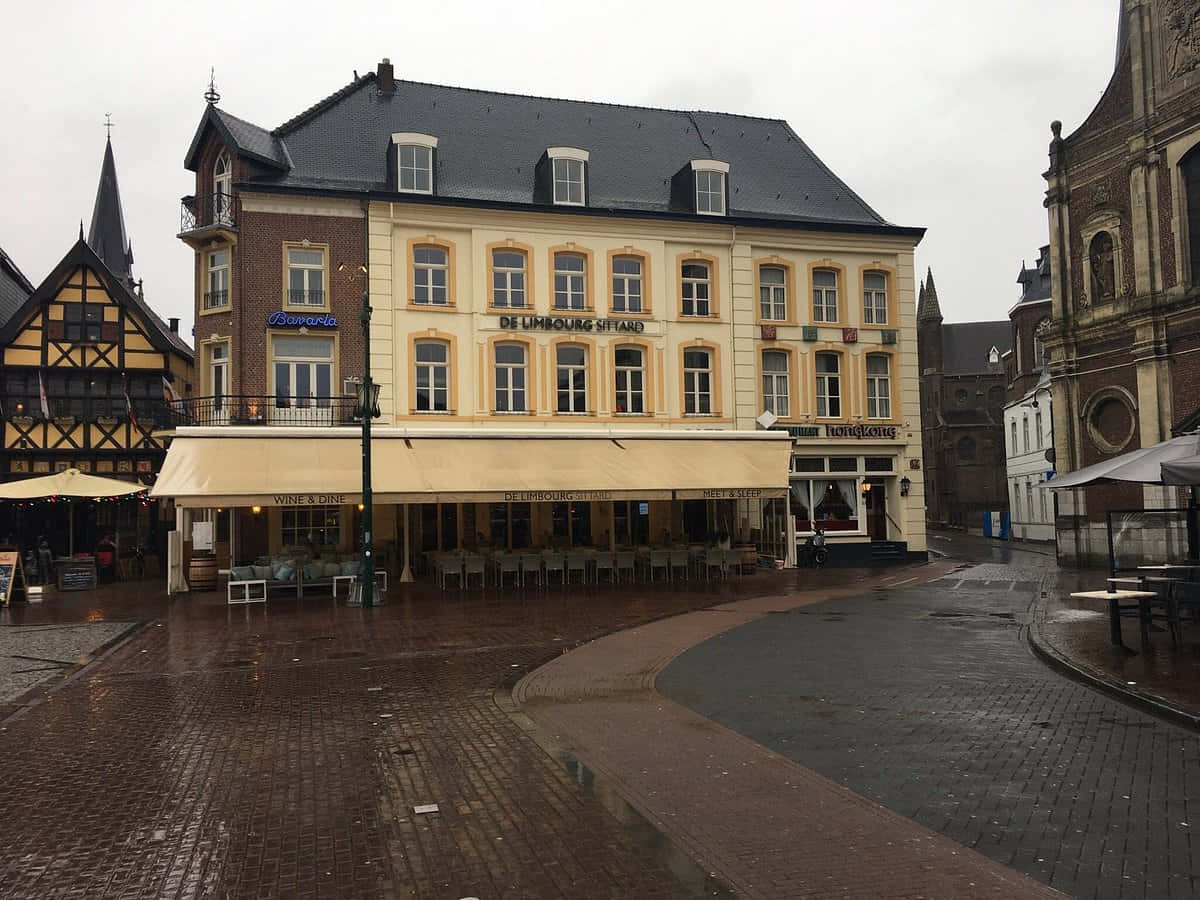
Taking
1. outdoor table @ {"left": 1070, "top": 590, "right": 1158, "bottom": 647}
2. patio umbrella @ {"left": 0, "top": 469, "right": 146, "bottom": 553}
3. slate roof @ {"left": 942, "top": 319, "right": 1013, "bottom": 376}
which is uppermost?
slate roof @ {"left": 942, "top": 319, "right": 1013, "bottom": 376}

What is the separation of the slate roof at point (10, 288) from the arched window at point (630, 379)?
76.5 feet

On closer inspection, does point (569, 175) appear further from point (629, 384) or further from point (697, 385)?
point (697, 385)

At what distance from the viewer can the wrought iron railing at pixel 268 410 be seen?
22.9 meters

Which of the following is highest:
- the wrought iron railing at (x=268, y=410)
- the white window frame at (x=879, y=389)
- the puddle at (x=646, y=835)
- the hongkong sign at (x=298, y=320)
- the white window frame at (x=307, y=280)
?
the white window frame at (x=307, y=280)

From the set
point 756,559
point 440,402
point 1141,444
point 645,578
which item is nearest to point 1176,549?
point 1141,444

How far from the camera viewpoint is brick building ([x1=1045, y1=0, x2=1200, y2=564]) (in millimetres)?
25172

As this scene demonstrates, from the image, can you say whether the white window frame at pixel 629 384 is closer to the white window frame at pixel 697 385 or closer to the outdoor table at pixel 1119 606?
the white window frame at pixel 697 385

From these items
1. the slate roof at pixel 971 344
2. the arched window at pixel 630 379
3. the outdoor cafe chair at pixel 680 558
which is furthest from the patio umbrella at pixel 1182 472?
the slate roof at pixel 971 344

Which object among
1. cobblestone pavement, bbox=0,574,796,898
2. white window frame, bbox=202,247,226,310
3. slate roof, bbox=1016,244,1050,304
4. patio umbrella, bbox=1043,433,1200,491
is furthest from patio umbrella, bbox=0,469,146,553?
slate roof, bbox=1016,244,1050,304

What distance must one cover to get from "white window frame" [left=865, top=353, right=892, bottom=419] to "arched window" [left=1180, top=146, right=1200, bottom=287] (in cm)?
819

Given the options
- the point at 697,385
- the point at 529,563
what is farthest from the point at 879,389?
the point at 529,563

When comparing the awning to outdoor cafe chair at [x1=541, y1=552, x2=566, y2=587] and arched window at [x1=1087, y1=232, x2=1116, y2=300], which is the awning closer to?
outdoor cafe chair at [x1=541, y1=552, x2=566, y2=587]

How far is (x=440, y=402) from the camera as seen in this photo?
Result: 24.3 m

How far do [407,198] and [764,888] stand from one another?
2214 centimetres
